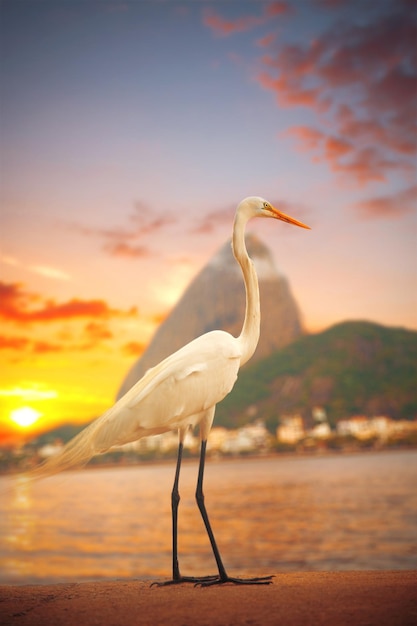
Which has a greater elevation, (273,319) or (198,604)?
(273,319)

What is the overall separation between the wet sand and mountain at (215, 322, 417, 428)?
115m

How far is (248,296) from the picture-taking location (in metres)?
5.80

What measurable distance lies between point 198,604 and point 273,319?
160 metres

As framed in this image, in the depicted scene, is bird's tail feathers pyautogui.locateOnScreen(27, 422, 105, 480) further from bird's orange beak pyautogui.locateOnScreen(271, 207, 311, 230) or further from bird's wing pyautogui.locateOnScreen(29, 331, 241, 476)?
bird's orange beak pyautogui.locateOnScreen(271, 207, 311, 230)

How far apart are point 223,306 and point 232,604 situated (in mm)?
163315

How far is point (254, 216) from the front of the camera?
6055 mm

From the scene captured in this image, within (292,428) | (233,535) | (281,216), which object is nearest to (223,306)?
(292,428)

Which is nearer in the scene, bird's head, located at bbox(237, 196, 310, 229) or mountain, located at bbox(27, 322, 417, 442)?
bird's head, located at bbox(237, 196, 310, 229)

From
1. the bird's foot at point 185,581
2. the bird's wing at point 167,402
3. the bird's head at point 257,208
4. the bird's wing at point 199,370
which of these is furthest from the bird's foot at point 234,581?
the bird's head at point 257,208

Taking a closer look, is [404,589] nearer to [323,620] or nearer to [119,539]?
[323,620]

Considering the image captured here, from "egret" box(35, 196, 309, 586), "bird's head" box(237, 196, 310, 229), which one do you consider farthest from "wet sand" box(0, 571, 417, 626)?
"bird's head" box(237, 196, 310, 229)

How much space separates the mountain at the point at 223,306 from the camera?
162 m

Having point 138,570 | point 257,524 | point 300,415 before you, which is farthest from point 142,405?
point 300,415

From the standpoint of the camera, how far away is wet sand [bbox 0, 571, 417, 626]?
3783 mm
